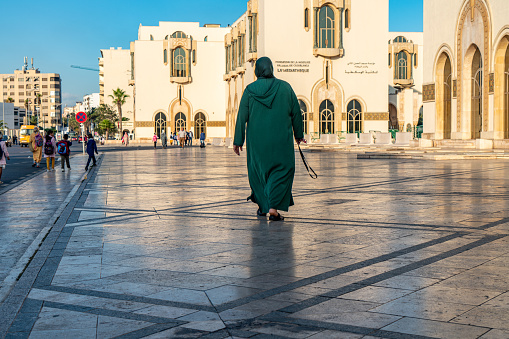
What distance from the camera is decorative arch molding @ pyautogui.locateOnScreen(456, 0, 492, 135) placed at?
31031 millimetres

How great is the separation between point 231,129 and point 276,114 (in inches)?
2547

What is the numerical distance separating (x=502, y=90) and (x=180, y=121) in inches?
1927

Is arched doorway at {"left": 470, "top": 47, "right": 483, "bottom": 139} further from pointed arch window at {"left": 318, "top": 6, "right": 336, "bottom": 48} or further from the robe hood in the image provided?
the robe hood

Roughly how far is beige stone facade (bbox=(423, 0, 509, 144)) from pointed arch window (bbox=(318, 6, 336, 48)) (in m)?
18.9

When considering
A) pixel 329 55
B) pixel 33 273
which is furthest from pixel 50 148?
pixel 329 55

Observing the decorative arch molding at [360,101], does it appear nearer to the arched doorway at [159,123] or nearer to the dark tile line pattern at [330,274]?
the arched doorway at [159,123]

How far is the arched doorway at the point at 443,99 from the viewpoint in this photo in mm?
36312

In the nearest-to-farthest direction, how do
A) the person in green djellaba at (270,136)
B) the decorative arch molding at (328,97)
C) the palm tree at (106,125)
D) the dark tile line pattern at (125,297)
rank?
the dark tile line pattern at (125,297) < the person in green djellaba at (270,136) < the decorative arch molding at (328,97) < the palm tree at (106,125)

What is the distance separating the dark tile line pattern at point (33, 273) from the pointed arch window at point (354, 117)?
51.5 m

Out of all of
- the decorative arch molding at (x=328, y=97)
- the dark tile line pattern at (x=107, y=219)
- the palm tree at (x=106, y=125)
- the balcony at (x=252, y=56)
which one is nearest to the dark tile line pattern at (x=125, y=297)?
the dark tile line pattern at (x=107, y=219)

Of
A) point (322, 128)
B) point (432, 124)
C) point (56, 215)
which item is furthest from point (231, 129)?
point (56, 215)

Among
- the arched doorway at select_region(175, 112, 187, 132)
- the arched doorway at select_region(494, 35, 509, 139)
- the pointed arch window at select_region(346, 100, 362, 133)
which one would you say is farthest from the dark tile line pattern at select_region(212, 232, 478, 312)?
the arched doorway at select_region(175, 112, 187, 132)

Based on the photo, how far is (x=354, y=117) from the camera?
59156 millimetres

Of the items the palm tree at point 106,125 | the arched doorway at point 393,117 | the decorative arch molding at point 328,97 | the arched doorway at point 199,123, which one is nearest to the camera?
the decorative arch molding at point 328,97
